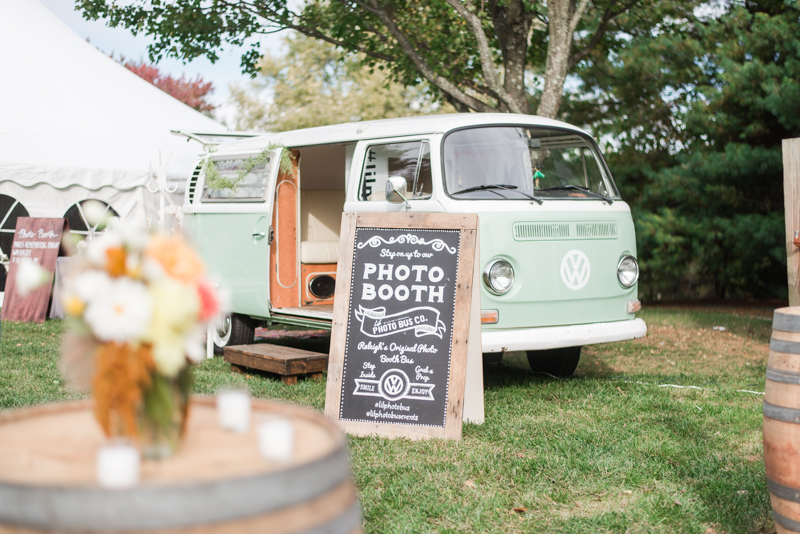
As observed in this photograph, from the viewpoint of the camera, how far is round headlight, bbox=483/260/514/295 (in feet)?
19.0

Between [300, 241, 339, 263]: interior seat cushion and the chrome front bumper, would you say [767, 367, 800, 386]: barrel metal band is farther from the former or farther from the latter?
[300, 241, 339, 263]: interior seat cushion

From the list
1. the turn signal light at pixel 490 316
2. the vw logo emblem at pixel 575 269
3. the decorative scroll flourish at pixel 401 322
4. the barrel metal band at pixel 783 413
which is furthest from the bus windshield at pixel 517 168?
the barrel metal band at pixel 783 413

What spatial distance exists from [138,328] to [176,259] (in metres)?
0.17

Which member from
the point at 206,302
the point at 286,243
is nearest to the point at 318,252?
the point at 286,243

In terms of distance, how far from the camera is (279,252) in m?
7.70

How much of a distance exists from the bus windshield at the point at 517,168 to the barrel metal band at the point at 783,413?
3116 mm

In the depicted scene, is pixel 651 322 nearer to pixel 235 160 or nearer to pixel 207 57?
pixel 235 160

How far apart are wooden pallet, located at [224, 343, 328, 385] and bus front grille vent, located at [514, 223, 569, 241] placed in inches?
82.5

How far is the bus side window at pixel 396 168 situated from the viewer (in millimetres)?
6230

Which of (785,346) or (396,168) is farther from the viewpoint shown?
(396,168)

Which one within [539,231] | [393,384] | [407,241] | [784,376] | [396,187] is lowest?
[393,384]

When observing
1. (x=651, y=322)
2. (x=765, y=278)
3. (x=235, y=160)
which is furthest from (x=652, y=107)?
(x=235, y=160)

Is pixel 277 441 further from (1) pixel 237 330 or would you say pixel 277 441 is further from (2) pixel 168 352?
(1) pixel 237 330

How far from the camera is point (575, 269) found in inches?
244
